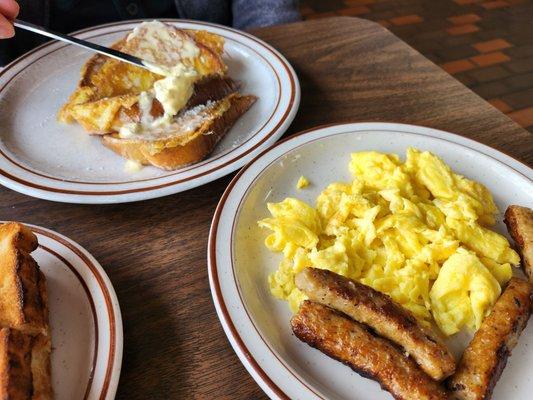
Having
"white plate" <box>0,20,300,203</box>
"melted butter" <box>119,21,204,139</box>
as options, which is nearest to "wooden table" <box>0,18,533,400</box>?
"white plate" <box>0,20,300,203</box>

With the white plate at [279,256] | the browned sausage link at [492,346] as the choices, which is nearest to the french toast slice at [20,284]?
the white plate at [279,256]

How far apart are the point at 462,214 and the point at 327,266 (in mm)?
420

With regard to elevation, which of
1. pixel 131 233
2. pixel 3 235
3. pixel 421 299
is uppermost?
pixel 3 235

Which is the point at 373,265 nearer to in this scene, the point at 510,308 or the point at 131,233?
the point at 510,308

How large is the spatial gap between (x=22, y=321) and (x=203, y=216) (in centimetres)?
62

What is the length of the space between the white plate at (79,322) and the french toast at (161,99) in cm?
50

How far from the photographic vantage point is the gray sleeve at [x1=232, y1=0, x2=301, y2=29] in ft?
8.82

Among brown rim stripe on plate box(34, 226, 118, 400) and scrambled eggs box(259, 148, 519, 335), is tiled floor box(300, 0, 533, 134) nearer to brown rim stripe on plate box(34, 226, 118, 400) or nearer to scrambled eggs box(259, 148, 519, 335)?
scrambled eggs box(259, 148, 519, 335)

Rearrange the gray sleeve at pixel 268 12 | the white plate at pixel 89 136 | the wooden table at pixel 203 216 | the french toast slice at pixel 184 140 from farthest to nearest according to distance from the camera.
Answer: the gray sleeve at pixel 268 12 < the french toast slice at pixel 184 140 < the white plate at pixel 89 136 < the wooden table at pixel 203 216

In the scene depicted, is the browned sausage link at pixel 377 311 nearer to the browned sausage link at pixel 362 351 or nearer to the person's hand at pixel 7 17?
the browned sausage link at pixel 362 351

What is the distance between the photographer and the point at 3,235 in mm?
1100

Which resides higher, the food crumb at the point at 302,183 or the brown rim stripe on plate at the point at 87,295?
the brown rim stripe on plate at the point at 87,295

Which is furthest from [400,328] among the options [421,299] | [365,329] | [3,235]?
[3,235]

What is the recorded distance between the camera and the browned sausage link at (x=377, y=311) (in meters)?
0.99
